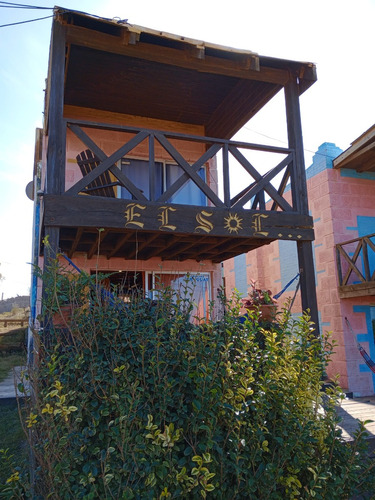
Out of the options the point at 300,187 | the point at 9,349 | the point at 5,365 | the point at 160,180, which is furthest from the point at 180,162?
the point at 9,349

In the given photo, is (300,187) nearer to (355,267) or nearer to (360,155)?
(355,267)

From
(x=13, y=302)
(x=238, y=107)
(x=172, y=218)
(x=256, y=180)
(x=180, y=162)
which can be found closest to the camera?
(x=172, y=218)

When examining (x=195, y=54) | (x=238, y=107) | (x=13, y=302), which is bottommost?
(x=13, y=302)

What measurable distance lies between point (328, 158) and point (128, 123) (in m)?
5.66

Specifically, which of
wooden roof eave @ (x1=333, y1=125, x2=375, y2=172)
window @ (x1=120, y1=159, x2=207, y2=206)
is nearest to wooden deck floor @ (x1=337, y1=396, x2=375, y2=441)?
window @ (x1=120, y1=159, x2=207, y2=206)

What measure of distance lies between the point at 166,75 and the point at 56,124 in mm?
2371

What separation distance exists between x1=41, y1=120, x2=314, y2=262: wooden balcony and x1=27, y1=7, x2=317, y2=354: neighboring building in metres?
0.01

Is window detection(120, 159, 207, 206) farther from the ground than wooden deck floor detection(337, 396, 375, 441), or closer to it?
farther from the ground

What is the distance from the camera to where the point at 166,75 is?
669 centimetres

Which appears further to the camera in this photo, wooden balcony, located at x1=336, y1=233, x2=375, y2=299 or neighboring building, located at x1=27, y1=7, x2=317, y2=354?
wooden balcony, located at x1=336, y1=233, x2=375, y2=299

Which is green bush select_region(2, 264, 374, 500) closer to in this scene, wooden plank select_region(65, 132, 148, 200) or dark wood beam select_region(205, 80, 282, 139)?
wooden plank select_region(65, 132, 148, 200)

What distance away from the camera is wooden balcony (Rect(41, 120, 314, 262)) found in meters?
4.98

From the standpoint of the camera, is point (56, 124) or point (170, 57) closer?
point (56, 124)

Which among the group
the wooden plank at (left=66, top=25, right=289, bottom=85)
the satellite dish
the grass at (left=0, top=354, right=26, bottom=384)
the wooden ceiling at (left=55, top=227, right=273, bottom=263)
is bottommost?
the grass at (left=0, top=354, right=26, bottom=384)
